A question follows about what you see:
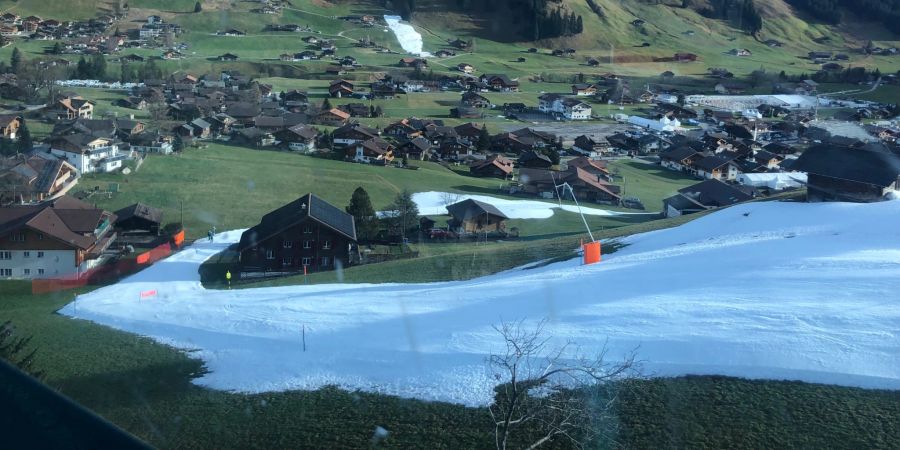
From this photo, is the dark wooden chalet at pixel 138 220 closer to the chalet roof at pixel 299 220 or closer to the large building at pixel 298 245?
the chalet roof at pixel 299 220

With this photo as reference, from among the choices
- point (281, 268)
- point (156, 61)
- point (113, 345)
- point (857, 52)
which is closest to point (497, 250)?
point (281, 268)

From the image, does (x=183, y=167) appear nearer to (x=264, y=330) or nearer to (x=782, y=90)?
(x=264, y=330)

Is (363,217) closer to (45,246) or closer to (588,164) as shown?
(45,246)

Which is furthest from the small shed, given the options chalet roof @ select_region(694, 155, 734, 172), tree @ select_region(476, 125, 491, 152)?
chalet roof @ select_region(694, 155, 734, 172)

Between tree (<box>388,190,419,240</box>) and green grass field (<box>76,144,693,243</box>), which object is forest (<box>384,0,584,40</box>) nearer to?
green grass field (<box>76,144,693,243</box>)

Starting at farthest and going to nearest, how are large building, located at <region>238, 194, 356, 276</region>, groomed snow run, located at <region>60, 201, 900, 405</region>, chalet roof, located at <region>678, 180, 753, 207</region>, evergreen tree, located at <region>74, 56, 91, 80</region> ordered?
evergreen tree, located at <region>74, 56, 91, 80</region> → chalet roof, located at <region>678, 180, 753, 207</region> → large building, located at <region>238, 194, 356, 276</region> → groomed snow run, located at <region>60, 201, 900, 405</region>
